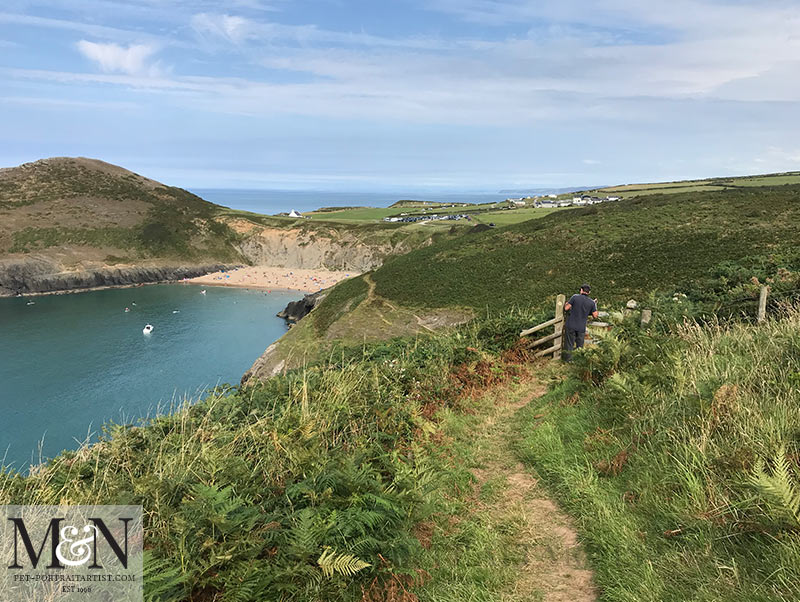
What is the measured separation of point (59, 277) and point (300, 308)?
59295 mm

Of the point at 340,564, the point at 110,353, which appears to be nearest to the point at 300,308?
the point at 110,353

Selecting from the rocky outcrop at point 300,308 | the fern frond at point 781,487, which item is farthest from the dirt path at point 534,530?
the rocky outcrop at point 300,308

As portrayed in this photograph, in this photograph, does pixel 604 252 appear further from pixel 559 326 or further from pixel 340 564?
pixel 340 564

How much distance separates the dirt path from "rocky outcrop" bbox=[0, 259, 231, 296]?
109077mm

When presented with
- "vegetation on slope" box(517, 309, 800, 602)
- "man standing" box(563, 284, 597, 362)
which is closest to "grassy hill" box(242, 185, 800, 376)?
"man standing" box(563, 284, 597, 362)

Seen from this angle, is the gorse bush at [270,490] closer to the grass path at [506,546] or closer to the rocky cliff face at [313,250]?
the grass path at [506,546]

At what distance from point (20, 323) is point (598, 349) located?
84825 millimetres

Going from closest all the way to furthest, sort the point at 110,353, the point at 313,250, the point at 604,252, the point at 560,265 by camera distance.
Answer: the point at 560,265
the point at 604,252
the point at 110,353
the point at 313,250

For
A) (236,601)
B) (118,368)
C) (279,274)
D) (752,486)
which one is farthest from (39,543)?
(279,274)

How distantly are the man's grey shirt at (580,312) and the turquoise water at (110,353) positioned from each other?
46.7ft

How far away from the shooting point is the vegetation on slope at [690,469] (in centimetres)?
383

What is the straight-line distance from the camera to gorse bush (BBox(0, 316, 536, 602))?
414cm

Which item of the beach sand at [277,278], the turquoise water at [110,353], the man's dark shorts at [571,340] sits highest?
the man's dark shorts at [571,340]

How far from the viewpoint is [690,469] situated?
4.92 meters
